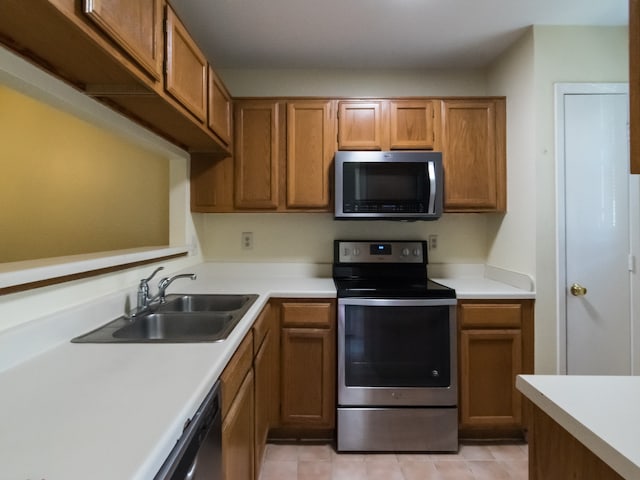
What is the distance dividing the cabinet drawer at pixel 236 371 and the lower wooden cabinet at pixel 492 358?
1.25 metres

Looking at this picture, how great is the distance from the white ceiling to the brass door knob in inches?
60.0

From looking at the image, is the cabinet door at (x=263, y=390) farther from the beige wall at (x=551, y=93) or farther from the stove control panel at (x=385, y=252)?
the beige wall at (x=551, y=93)

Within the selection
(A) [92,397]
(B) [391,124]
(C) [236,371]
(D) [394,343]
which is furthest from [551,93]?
(A) [92,397]

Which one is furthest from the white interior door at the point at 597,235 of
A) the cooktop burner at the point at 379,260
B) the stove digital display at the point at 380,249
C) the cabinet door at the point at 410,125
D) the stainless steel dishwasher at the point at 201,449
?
the stainless steel dishwasher at the point at 201,449

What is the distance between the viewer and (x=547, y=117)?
1882 millimetres

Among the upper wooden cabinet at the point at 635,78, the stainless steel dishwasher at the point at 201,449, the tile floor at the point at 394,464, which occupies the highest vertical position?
the upper wooden cabinet at the point at 635,78

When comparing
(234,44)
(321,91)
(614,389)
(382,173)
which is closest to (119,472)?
(614,389)

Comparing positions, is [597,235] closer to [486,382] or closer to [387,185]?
[486,382]

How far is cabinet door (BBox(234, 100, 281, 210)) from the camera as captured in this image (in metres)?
2.19

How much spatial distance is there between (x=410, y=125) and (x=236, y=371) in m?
1.85

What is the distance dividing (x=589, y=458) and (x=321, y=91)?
2.44 meters

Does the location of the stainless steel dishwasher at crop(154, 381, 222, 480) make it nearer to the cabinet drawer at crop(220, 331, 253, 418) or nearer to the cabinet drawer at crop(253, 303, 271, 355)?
the cabinet drawer at crop(220, 331, 253, 418)

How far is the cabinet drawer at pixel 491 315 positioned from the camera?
1.89m

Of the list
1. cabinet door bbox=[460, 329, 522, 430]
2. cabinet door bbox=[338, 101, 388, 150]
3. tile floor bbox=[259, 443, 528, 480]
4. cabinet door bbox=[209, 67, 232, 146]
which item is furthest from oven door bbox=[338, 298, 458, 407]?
cabinet door bbox=[209, 67, 232, 146]
